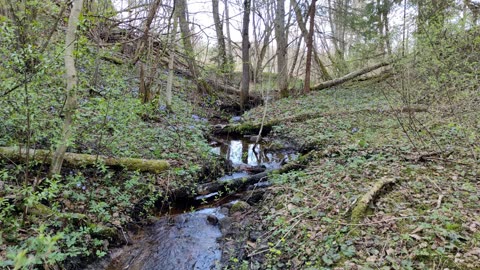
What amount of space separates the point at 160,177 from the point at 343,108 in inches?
331

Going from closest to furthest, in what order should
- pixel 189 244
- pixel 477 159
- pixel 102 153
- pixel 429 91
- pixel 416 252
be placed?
1. pixel 416 252
2. pixel 189 244
3. pixel 477 159
4. pixel 102 153
5. pixel 429 91

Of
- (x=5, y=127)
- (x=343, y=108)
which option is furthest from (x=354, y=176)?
(x=343, y=108)

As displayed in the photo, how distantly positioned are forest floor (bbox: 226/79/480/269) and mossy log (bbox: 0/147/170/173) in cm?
201

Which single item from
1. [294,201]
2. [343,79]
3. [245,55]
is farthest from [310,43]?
[294,201]

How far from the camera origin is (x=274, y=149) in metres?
9.31

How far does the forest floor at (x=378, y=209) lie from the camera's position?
125 inches

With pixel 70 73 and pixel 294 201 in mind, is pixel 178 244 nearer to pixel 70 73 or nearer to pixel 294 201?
pixel 294 201

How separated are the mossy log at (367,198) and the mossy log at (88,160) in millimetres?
3536

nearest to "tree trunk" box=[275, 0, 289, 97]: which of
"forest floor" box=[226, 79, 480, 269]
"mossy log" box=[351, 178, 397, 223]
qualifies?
"forest floor" box=[226, 79, 480, 269]

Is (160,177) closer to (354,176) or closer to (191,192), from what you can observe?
(191,192)

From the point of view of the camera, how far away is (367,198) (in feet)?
13.5

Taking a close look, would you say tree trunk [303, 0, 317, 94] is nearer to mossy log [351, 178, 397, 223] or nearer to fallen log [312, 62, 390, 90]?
fallen log [312, 62, 390, 90]

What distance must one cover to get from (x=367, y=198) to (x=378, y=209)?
20 centimetres

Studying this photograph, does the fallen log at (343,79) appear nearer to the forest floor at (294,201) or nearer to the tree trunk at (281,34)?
the tree trunk at (281,34)
